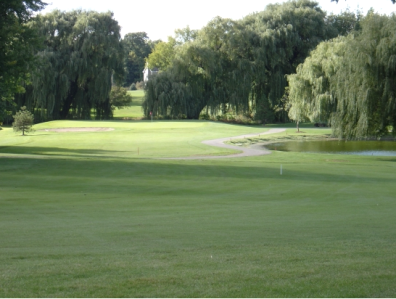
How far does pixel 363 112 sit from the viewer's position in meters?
35.5

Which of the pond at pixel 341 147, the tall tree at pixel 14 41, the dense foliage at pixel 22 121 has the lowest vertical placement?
the pond at pixel 341 147

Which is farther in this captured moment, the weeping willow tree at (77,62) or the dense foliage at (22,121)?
the weeping willow tree at (77,62)

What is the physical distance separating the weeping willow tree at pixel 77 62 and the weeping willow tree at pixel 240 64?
7.25 m

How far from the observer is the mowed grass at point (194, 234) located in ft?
18.7

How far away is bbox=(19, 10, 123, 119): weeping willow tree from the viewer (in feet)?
231

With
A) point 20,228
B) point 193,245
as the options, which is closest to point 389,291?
point 193,245

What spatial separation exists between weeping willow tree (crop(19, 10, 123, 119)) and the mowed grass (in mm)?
49737

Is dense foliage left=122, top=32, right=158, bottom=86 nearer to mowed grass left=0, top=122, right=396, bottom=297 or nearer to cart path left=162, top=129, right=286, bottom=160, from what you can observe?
cart path left=162, top=129, right=286, bottom=160

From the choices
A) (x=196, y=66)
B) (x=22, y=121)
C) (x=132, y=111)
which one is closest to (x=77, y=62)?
(x=196, y=66)

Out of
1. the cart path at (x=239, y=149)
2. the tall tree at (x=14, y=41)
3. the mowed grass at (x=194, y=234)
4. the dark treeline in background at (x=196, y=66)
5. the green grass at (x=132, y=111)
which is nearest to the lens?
the mowed grass at (x=194, y=234)

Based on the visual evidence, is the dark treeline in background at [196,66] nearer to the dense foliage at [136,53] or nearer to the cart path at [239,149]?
the cart path at [239,149]

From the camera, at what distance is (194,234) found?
903cm

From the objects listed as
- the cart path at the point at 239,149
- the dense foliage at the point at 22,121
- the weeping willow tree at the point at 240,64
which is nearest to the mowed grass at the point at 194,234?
the cart path at the point at 239,149

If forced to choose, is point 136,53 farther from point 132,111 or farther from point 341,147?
point 341,147
